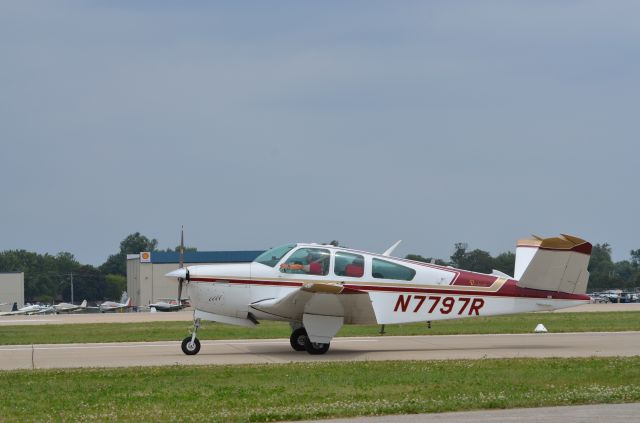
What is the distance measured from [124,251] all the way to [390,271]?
503ft

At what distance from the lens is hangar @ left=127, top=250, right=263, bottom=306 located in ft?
269

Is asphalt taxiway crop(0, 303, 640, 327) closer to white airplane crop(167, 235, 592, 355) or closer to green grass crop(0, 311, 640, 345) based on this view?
green grass crop(0, 311, 640, 345)

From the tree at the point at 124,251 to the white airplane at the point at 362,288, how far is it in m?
148

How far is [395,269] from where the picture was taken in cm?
1923

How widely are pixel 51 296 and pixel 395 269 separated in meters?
143

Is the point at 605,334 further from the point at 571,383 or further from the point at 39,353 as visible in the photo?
the point at 39,353

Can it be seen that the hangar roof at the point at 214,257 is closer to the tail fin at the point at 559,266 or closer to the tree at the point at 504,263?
the tree at the point at 504,263

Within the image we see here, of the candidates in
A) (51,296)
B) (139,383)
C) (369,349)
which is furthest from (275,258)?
(51,296)

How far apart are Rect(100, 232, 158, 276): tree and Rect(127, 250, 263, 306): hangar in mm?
68394

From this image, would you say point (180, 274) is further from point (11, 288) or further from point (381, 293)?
point (11, 288)

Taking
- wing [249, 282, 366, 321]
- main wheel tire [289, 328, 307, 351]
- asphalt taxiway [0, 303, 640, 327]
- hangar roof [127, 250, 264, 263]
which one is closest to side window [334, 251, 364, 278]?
wing [249, 282, 366, 321]

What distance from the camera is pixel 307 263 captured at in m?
18.8

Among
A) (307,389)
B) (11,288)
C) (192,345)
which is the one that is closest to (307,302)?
(192,345)

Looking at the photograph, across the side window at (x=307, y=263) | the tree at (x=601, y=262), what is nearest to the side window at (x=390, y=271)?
the side window at (x=307, y=263)
